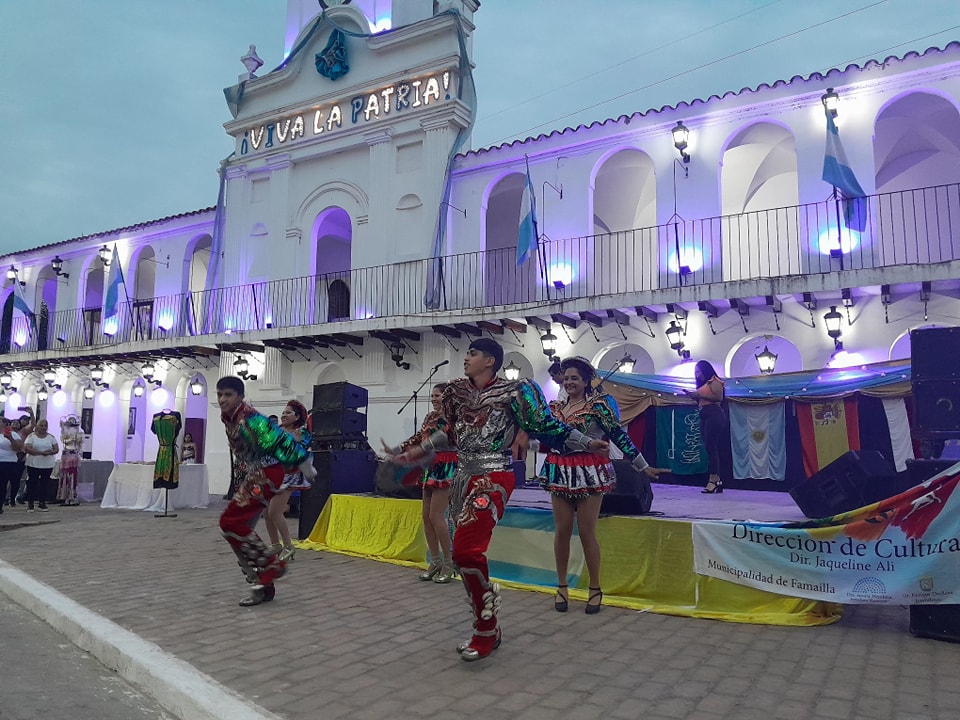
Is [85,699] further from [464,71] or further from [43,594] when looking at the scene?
[464,71]

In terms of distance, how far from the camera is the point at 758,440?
1091 centimetres

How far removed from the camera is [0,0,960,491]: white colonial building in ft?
40.0

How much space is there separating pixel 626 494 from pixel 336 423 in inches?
183

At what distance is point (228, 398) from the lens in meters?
5.57

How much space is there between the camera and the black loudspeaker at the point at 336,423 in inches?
375

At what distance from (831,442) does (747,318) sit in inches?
115

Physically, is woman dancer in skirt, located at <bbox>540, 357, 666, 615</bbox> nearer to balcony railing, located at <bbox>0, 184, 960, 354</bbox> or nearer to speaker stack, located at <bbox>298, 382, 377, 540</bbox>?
speaker stack, located at <bbox>298, 382, 377, 540</bbox>

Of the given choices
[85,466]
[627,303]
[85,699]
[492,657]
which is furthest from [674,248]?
[85,466]

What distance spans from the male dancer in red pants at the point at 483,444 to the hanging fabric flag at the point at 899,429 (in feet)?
23.0

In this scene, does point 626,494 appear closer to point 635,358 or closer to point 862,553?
point 862,553

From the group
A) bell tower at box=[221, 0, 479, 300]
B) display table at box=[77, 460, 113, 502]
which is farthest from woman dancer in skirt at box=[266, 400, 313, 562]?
display table at box=[77, 460, 113, 502]

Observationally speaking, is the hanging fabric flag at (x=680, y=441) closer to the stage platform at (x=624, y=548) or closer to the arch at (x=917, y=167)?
the stage platform at (x=624, y=548)

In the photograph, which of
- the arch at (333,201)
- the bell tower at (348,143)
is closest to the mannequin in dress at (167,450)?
the bell tower at (348,143)

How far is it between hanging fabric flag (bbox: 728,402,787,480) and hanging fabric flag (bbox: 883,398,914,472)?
1.38 metres
